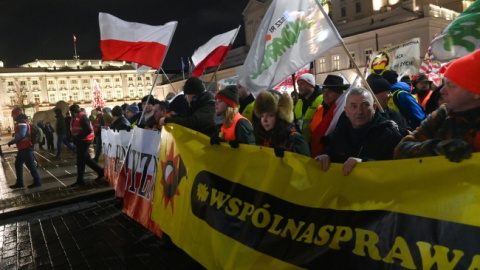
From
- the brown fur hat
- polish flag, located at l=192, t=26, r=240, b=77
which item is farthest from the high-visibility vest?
polish flag, located at l=192, t=26, r=240, b=77

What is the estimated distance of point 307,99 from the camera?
533 centimetres

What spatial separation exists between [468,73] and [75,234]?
5.45 meters

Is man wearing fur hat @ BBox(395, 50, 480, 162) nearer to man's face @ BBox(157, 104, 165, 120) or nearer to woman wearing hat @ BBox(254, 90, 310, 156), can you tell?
woman wearing hat @ BBox(254, 90, 310, 156)

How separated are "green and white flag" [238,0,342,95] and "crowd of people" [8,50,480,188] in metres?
0.24

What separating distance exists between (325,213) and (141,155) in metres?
3.58

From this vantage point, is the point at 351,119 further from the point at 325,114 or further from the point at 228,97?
the point at 228,97

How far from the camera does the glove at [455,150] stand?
2082 millimetres

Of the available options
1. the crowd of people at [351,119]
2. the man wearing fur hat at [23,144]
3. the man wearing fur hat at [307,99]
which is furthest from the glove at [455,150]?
the man wearing fur hat at [23,144]

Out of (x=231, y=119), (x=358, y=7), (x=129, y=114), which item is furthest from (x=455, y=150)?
(x=358, y=7)

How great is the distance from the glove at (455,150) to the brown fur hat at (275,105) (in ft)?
5.91

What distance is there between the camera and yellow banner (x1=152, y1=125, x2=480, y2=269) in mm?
2109

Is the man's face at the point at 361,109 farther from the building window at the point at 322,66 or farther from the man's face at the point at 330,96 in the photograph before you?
the building window at the point at 322,66

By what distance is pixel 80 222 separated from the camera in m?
6.38

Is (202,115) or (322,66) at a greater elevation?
(322,66)
